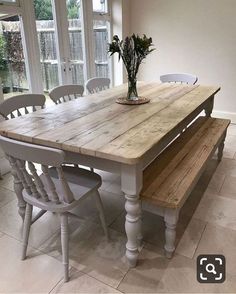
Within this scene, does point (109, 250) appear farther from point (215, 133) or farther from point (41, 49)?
point (41, 49)

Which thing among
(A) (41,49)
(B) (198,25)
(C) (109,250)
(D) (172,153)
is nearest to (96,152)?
(C) (109,250)

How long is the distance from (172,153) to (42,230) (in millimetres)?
1100

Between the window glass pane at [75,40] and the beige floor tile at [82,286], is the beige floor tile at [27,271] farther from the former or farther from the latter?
the window glass pane at [75,40]

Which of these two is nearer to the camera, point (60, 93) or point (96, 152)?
point (96, 152)

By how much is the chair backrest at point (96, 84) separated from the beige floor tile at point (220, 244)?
1.78 metres

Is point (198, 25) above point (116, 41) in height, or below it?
above

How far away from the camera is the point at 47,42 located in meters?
3.11

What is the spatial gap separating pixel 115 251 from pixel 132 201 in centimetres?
48

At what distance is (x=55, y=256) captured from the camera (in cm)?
164

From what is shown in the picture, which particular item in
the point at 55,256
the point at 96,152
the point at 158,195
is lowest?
the point at 55,256

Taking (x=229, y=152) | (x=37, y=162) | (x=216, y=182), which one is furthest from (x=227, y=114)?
(x=37, y=162)

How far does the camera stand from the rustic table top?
1327 millimetres

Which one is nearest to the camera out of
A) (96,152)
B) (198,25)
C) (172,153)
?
(96,152)

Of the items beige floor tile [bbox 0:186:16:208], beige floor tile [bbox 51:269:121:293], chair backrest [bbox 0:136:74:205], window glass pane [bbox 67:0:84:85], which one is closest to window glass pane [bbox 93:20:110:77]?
window glass pane [bbox 67:0:84:85]
